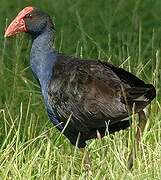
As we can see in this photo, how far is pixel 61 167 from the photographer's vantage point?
17.7 feet

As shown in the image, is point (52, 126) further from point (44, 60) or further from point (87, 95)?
point (87, 95)

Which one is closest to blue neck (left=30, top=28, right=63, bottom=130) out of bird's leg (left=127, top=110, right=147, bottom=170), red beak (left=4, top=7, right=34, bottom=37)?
red beak (left=4, top=7, right=34, bottom=37)

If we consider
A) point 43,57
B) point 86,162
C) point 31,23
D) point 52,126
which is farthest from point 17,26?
point 86,162

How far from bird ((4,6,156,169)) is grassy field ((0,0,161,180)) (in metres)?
0.11

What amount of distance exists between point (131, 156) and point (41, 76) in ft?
2.86

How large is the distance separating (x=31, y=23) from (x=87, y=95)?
80 cm

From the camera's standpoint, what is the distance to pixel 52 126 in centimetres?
635

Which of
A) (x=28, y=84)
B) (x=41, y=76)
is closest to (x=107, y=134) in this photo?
(x=41, y=76)

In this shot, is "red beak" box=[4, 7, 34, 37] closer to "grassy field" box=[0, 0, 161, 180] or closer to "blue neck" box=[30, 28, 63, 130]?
"blue neck" box=[30, 28, 63, 130]

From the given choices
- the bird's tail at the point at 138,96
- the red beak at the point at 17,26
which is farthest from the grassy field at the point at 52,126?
the red beak at the point at 17,26

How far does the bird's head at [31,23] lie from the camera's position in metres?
6.03

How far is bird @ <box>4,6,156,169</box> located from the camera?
543 centimetres

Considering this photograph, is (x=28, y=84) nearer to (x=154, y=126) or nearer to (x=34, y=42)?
(x=34, y=42)

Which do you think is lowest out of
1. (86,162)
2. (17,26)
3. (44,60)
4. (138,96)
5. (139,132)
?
(86,162)
